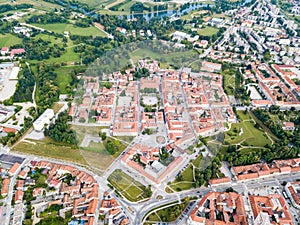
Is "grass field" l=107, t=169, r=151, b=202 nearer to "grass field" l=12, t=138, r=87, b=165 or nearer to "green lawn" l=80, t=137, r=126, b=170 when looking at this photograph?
"green lawn" l=80, t=137, r=126, b=170

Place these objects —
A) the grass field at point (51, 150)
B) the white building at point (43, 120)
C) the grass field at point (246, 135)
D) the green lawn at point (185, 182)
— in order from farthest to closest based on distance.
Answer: the white building at point (43, 120), the grass field at point (246, 135), the grass field at point (51, 150), the green lawn at point (185, 182)

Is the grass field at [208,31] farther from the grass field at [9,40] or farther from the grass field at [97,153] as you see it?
the grass field at [97,153]

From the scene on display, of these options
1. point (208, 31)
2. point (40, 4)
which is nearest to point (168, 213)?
point (208, 31)

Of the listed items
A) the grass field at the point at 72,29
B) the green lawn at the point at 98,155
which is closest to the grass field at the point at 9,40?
the grass field at the point at 72,29

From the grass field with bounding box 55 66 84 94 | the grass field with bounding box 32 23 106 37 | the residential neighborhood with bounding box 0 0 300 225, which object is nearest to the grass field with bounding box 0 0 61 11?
the grass field with bounding box 32 23 106 37

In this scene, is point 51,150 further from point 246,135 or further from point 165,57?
point 165,57

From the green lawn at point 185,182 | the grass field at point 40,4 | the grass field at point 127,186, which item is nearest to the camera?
the grass field at point 127,186
